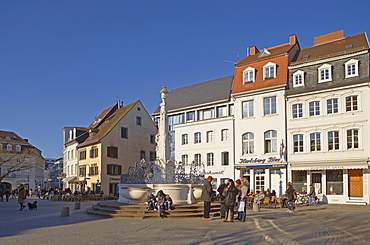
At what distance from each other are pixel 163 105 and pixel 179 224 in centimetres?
822

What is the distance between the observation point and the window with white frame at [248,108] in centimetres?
3725

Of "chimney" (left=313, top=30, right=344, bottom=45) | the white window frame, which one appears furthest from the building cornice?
the white window frame

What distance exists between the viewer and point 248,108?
37562 millimetres

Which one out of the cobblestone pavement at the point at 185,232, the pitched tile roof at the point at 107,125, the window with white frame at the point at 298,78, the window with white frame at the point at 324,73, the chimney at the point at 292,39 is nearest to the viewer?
the cobblestone pavement at the point at 185,232

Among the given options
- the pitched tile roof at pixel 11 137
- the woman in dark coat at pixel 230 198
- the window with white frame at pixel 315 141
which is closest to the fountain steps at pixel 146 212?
the woman in dark coat at pixel 230 198

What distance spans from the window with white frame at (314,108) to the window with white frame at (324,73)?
71.0 inches

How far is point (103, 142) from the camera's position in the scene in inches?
1912

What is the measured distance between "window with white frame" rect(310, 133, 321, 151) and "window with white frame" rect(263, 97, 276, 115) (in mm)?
4153

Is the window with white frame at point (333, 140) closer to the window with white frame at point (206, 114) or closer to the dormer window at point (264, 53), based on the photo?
the dormer window at point (264, 53)

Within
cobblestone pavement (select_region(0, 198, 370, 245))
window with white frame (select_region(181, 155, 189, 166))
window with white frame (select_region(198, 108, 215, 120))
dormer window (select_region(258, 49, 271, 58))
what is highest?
dormer window (select_region(258, 49, 271, 58))

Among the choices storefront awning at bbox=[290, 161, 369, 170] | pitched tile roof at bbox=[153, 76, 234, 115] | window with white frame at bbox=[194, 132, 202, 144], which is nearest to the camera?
storefront awning at bbox=[290, 161, 369, 170]

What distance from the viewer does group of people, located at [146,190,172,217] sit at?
16984 millimetres

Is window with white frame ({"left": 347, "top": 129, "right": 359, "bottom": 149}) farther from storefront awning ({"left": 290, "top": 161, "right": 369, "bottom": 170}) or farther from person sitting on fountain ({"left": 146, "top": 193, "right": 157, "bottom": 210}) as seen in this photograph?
person sitting on fountain ({"left": 146, "top": 193, "right": 157, "bottom": 210})

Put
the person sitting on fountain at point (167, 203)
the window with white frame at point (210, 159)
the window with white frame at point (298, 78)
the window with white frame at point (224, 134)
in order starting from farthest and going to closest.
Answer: the window with white frame at point (210, 159) < the window with white frame at point (224, 134) < the window with white frame at point (298, 78) < the person sitting on fountain at point (167, 203)
